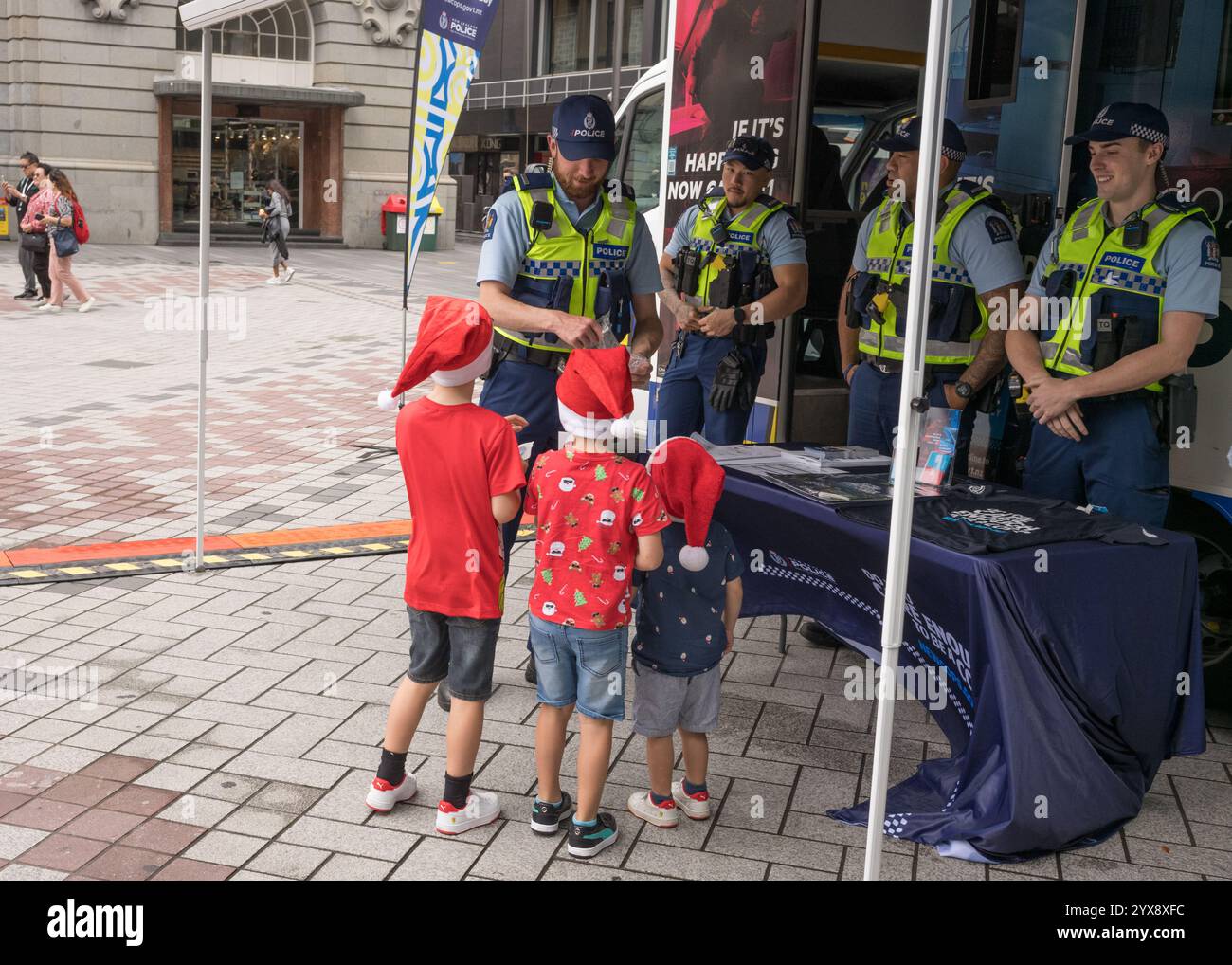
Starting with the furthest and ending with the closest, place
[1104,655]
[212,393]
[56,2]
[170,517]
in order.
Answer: [56,2], [212,393], [170,517], [1104,655]

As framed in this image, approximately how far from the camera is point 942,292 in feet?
16.5

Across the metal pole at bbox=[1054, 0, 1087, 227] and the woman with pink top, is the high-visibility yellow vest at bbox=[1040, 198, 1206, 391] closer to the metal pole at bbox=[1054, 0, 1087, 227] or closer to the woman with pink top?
the metal pole at bbox=[1054, 0, 1087, 227]

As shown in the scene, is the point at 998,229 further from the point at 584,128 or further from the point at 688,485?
the point at 688,485

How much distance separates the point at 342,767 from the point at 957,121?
13.4ft

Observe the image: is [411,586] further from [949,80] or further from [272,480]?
[272,480]

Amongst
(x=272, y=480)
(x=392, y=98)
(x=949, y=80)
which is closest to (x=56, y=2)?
(x=392, y=98)

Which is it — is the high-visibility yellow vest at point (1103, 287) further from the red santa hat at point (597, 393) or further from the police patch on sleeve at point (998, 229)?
the red santa hat at point (597, 393)

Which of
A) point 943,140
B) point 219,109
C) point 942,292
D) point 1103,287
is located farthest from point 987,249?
point 219,109

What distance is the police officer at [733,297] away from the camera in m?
5.48

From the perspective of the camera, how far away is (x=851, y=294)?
5434mm

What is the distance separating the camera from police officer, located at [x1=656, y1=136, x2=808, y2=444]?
216 inches

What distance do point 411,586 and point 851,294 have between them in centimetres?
258

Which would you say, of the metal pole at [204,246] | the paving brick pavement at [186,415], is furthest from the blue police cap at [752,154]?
the paving brick pavement at [186,415]

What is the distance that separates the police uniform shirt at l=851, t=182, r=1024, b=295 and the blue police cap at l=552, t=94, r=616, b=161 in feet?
4.88
